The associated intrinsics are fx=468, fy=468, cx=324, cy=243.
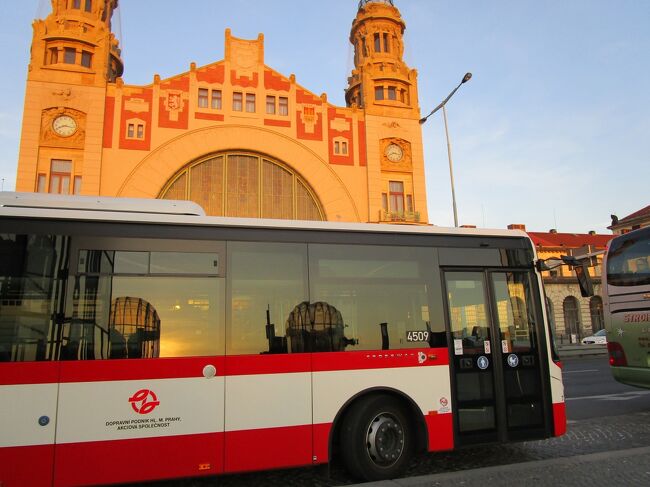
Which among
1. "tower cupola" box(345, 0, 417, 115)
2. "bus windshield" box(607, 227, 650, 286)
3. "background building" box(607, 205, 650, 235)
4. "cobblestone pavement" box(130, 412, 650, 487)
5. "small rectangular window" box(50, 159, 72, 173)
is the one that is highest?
"tower cupola" box(345, 0, 417, 115)

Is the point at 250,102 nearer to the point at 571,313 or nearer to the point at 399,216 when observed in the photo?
the point at 399,216

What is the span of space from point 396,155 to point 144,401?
29430 millimetres

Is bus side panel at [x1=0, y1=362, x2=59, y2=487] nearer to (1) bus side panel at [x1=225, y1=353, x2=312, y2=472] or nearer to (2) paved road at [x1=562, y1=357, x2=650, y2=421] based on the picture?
(1) bus side panel at [x1=225, y1=353, x2=312, y2=472]

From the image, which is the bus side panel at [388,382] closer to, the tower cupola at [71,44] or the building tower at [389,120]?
the building tower at [389,120]

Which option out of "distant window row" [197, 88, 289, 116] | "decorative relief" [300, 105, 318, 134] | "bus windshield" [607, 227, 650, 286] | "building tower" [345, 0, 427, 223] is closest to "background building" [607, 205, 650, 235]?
"building tower" [345, 0, 427, 223]

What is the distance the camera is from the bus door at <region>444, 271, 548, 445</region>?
559cm

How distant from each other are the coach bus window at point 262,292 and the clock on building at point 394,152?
2770cm

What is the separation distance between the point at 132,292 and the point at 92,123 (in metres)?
26.0

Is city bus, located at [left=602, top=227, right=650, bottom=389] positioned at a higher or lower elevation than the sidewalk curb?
higher

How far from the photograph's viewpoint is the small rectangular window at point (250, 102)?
98.3 ft

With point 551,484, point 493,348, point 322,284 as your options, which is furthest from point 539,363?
point 322,284

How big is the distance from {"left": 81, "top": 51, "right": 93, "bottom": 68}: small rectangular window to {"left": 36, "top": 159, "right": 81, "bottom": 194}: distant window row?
243 inches

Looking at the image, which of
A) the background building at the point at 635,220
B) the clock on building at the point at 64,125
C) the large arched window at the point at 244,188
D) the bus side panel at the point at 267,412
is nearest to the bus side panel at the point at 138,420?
the bus side panel at the point at 267,412

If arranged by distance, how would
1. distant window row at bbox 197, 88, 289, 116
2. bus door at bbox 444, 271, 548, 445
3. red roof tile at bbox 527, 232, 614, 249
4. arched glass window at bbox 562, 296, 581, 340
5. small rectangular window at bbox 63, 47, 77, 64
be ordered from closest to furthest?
bus door at bbox 444, 271, 548, 445 → small rectangular window at bbox 63, 47, 77, 64 → distant window row at bbox 197, 88, 289, 116 → arched glass window at bbox 562, 296, 581, 340 → red roof tile at bbox 527, 232, 614, 249
